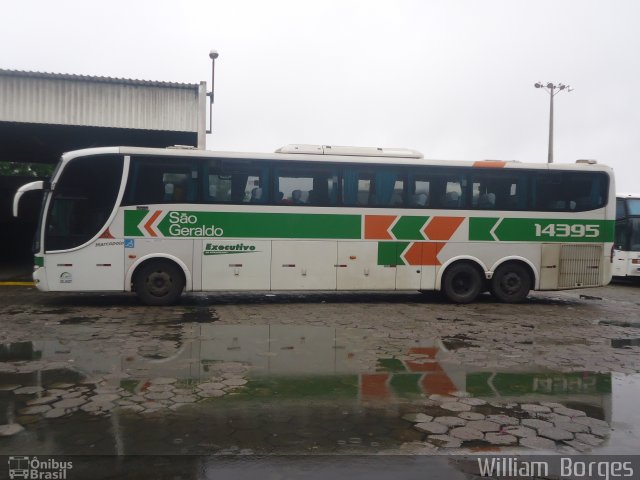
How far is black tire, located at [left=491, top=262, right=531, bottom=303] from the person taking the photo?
12492 mm

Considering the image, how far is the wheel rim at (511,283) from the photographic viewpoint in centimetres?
1252

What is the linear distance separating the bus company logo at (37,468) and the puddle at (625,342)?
762cm

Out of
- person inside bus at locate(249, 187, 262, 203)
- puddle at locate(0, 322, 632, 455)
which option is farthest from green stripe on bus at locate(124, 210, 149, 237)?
puddle at locate(0, 322, 632, 455)

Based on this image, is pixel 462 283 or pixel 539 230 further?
pixel 462 283

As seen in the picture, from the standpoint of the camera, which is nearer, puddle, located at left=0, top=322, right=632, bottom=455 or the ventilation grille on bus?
A: puddle, located at left=0, top=322, right=632, bottom=455

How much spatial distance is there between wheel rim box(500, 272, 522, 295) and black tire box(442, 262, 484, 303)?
1.69 feet

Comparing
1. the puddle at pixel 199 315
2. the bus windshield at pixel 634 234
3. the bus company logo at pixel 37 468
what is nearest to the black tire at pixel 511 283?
the puddle at pixel 199 315

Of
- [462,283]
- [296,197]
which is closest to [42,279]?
[296,197]

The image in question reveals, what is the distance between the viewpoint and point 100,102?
52.8ft

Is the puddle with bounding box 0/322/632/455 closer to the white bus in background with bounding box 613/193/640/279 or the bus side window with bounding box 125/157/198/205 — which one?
the bus side window with bounding box 125/157/198/205

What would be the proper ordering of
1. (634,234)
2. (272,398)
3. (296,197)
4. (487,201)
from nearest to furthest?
(272,398) → (296,197) → (487,201) → (634,234)

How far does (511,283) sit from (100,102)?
1278 centimetres

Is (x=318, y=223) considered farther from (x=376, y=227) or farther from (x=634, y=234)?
(x=634, y=234)

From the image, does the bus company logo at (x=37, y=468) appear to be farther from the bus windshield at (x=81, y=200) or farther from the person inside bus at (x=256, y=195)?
the person inside bus at (x=256, y=195)
